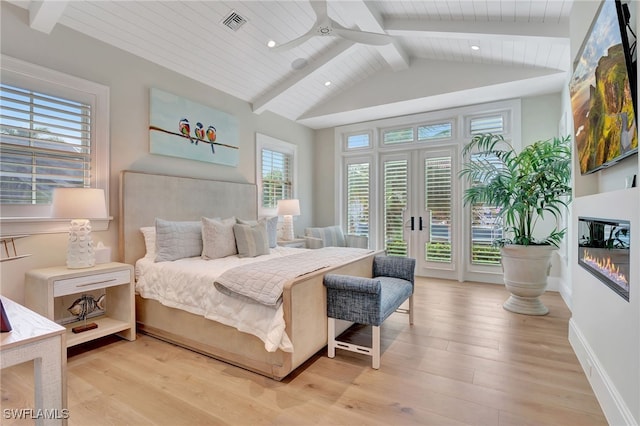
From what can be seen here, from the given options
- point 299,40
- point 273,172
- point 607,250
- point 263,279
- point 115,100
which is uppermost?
point 299,40

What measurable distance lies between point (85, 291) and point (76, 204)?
0.75m

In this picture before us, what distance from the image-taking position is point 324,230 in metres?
5.31

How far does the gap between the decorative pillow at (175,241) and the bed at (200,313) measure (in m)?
0.28

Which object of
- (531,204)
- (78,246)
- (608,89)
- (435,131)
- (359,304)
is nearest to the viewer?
(608,89)

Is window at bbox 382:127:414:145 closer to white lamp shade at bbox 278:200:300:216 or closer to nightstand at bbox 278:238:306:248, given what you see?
white lamp shade at bbox 278:200:300:216

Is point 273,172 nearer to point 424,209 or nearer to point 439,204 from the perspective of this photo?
point 424,209

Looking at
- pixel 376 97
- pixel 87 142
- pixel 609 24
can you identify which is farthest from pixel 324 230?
pixel 609 24

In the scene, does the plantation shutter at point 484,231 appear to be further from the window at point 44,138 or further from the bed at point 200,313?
the window at point 44,138

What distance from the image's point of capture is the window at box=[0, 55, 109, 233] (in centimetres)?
254

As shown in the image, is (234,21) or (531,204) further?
(531,204)

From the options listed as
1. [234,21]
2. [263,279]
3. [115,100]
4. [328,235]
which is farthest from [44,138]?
[328,235]

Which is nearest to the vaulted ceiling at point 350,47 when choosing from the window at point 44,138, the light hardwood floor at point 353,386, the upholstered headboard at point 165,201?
the window at point 44,138

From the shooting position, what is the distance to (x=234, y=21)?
11.3 feet

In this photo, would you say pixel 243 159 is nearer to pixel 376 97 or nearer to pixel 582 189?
pixel 376 97
